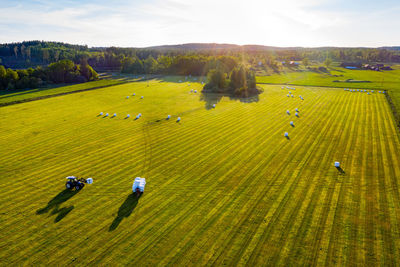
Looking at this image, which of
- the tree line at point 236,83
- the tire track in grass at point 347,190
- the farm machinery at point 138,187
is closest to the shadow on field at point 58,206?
the farm machinery at point 138,187

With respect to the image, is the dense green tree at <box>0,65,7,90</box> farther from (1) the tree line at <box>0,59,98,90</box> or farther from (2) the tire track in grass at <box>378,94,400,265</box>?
(2) the tire track in grass at <box>378,94,400,265</box>

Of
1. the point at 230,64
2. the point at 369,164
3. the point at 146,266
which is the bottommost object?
the point at 146,266

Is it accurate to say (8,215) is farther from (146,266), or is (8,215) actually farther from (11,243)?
(146,266)

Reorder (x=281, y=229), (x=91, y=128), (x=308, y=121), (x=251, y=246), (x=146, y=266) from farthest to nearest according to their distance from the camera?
(x=308, y=121) → (x=91, y=128) → (x=281, y=229) → (x=251, y=246) → (x=146, y=266)

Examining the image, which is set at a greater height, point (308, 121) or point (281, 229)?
point (308, 121)

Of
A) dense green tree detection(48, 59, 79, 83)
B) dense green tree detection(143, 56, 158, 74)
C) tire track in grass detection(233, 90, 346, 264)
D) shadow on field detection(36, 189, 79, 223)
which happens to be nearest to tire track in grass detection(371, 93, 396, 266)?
tire track in grass detection(233, 90, 346, 264)

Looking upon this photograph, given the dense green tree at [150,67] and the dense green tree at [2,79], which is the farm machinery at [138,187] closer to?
the dense green tree at [2,79]

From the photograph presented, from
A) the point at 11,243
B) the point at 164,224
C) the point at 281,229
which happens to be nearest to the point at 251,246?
the point at 281,229

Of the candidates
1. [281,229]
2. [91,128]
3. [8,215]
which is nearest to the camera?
[281,229]
